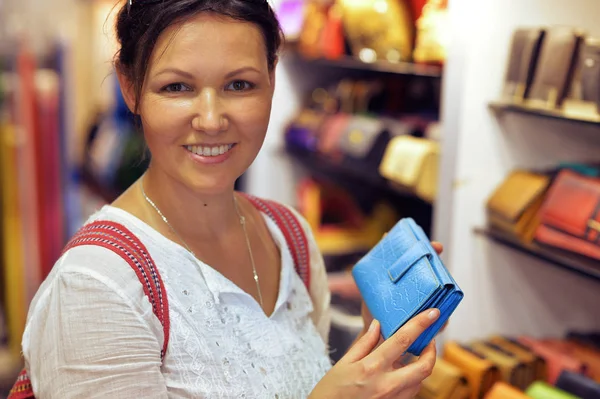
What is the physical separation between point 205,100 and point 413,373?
59 centimetres

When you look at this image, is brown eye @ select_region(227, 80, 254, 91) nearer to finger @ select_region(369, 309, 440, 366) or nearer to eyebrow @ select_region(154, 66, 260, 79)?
eyebrow @ select_region(154, 66, 260, 79)

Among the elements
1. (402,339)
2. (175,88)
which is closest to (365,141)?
(175,88)

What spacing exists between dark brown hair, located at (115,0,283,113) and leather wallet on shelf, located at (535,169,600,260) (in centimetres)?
99

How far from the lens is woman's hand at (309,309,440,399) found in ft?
3.55

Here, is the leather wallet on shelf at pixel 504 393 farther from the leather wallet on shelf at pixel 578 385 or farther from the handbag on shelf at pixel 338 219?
the handbag on shelf at pixel 338 219

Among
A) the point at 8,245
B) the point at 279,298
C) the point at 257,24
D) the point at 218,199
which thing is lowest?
the point at 8,245

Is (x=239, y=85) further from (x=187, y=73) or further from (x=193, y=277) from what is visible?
(x=193, y=277)

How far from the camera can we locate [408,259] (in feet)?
4.22

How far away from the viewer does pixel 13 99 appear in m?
4.00

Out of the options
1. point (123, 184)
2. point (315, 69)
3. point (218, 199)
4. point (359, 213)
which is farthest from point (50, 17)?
point (218, 199)

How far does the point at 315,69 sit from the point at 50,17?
2972 mm

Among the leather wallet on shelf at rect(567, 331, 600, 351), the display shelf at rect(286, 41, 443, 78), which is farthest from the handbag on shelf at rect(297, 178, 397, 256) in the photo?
the leather wallet on shelf at rect(567, 331, 600, 351)

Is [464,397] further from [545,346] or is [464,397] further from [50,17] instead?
[50,17]

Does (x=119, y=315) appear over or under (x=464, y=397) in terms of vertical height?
over
